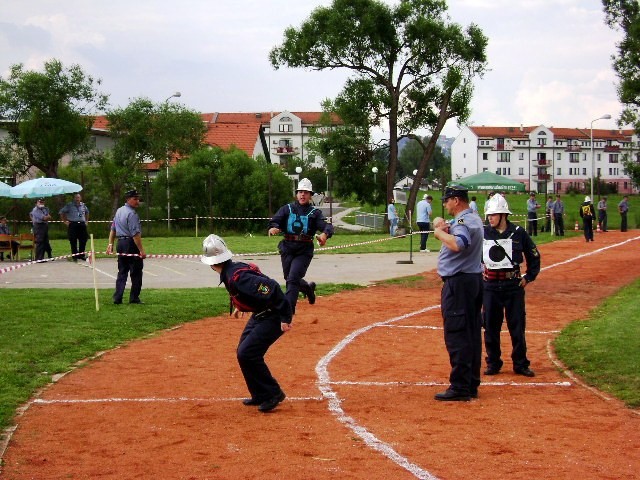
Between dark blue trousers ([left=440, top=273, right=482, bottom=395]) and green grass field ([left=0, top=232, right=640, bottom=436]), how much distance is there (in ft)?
5.13

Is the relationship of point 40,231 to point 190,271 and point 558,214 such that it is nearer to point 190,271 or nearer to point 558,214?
point 190,271

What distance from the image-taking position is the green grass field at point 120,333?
10.3 meters

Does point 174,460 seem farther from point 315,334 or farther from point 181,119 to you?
point 181,119

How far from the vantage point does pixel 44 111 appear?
42.9m

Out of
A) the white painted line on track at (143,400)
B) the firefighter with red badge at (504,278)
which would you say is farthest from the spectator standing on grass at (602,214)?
the white painted line on track at (143,400)

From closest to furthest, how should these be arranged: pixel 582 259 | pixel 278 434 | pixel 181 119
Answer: pixel 278 434, pixel 582 259, pixel 181 119

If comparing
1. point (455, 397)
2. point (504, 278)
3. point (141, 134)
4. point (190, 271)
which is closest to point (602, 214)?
point (141, 134)

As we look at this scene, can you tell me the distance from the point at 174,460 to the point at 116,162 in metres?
43.6

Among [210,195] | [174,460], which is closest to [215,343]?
[174,460]

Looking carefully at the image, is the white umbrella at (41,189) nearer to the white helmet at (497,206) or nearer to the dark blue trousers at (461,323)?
the white helmet at (497,206)

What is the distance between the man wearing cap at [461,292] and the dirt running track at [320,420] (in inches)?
10.9

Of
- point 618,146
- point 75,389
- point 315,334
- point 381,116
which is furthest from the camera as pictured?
point 618,146

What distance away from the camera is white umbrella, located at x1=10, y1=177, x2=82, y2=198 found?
93.2 feet

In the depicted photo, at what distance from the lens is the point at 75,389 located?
9922 millimetres
